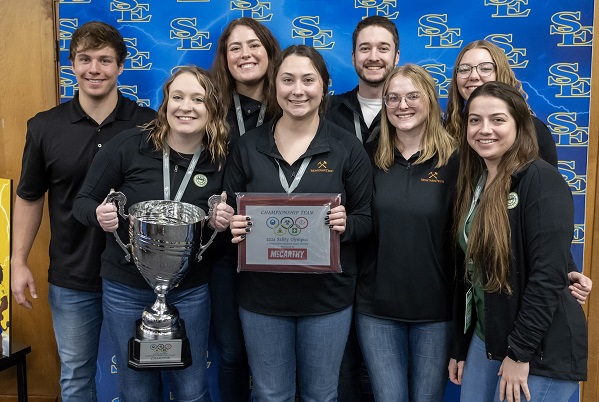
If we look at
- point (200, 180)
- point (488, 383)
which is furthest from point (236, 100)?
point (488, 383)

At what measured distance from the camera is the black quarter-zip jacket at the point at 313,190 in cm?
209

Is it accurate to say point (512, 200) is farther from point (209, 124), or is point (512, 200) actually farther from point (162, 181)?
point (162, 181)

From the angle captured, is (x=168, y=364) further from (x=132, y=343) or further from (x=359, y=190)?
(x=359, y=190)

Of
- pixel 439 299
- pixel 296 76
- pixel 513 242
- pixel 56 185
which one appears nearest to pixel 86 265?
pixel 56 185

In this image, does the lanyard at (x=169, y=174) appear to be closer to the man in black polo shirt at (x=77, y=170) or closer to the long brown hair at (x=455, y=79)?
the man in black polo shirt at (x=77, y=170)

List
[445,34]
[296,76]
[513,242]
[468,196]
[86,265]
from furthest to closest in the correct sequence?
[445,34] < [86,265] < [296,76] < [468,196] < [513,242]

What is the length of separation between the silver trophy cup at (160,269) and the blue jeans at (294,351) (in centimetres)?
28

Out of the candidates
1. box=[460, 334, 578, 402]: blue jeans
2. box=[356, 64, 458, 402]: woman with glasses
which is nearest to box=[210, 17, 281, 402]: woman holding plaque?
box=[356, 64, 458, 402]: woman with glasses

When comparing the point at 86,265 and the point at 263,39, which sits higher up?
the point at 263,39

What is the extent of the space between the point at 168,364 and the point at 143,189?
0.66 metres

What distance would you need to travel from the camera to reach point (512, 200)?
1765mm

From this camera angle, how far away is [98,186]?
2.15 meters

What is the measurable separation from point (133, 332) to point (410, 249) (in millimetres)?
1125

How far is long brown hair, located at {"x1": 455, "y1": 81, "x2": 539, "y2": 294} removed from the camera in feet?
5.76
